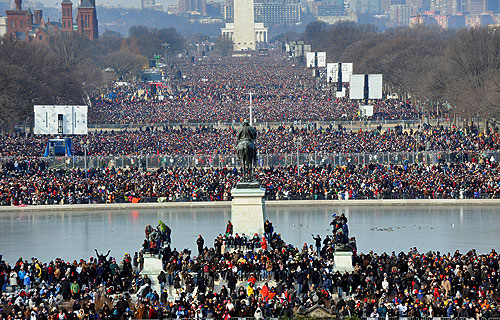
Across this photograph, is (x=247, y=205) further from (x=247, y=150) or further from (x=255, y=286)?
(x=255, y=286)

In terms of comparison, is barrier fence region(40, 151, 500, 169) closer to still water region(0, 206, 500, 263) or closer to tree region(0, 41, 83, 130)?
still water region(0, 206, 500, 263)

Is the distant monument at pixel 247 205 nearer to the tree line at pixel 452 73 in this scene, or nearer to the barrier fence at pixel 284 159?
the barrier fence at pixel 284 159

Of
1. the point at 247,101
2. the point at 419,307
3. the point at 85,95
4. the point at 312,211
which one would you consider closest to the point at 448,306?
the point at 419,307

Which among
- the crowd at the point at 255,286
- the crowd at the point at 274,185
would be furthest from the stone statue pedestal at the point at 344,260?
the crowd at the point at 274,185

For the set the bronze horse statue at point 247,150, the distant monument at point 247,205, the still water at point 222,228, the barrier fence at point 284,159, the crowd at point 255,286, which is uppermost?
the bronze horse statue at point 247,150

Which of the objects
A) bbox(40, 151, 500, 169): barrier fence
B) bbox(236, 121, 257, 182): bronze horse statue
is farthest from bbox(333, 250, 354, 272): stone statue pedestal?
bbox(40, 151, 500, 169): barrier fence

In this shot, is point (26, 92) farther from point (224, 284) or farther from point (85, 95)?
point (224, 284)
